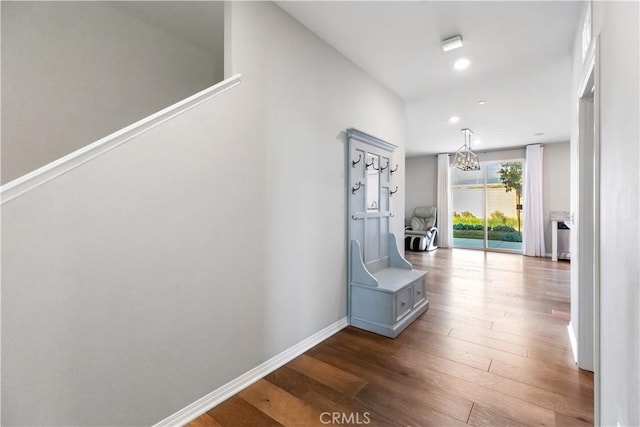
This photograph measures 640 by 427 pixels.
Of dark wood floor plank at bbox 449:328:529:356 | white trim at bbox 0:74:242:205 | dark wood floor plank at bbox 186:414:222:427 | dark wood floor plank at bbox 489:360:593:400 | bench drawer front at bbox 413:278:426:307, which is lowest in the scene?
dark wood floor plank at bbox 186:414:222:427

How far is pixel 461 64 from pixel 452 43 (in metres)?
0.51

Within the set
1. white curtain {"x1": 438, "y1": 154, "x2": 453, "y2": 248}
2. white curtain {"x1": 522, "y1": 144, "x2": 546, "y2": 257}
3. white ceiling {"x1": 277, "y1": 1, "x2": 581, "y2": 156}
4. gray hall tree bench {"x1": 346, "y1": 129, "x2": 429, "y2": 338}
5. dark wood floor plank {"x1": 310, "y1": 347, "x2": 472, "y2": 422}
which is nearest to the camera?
dark wood floor plank {"x1": 310, "y1": 347, "x2": 472, "y2": 422}

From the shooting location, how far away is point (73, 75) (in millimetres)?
1920

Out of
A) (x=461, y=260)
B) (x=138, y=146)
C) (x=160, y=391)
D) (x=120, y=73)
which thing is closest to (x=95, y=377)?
(x=160, y=391)

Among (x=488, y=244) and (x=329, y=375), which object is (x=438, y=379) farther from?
(x=488, y=244)

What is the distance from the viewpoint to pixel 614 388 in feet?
3.44

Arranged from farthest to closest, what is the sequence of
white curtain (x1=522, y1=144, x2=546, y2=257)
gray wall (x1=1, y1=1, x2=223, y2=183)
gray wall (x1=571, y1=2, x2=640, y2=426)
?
white curtain (x1=522, y1=144, x2=546, y2=257) → gray wall (x1=1, y1=1, x2=223, y2=183) → gray wall (x1=571, y1=2, x2=640, y2=426)

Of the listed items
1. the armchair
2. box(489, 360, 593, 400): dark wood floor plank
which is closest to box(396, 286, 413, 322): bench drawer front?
box(489, 360, 593, 400): dark wood floor plank

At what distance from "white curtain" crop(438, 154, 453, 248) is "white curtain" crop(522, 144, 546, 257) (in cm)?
167

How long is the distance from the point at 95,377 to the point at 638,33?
2372 mm

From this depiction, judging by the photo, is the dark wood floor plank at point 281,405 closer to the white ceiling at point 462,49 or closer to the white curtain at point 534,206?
the white ceiling at point 462,49

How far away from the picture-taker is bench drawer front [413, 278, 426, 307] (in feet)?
9.25

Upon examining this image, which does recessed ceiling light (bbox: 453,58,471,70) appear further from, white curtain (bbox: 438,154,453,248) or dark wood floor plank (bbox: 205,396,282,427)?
white curtain (bbox: 438,154,453,248)

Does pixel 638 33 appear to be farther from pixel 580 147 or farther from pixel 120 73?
pixel 120 73
